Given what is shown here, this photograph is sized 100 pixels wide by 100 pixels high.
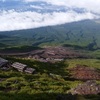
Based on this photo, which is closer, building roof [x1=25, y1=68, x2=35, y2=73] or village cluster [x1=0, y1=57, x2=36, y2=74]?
village cluster [x1=0, y1=57, x2=36, y2=74]

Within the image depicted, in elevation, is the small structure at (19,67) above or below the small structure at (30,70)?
above

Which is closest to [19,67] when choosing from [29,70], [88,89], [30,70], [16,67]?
[16,67]

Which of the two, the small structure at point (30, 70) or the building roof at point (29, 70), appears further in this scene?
the building roof at point (29, 70)

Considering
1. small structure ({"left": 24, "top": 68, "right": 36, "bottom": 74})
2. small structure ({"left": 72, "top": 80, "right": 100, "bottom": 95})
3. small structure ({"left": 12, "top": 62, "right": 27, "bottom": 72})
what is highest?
small structure ({"left": 72, "top": 80, "right": 100, "bottom": 95})

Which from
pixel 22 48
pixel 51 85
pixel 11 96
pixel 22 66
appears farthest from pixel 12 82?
pixel 22 48

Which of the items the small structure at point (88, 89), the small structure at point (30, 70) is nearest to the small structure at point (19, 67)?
the small structure at point (30, 70)

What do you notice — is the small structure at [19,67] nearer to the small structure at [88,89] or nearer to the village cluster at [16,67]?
the village cluster at [16,67]

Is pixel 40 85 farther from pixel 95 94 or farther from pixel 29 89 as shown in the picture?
pixel 95 94

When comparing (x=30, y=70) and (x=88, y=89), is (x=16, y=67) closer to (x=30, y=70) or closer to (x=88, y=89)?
(x=30, y=70)

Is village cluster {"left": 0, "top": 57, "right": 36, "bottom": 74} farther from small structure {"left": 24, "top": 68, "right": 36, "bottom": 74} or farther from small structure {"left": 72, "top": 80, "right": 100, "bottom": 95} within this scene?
small structure {"left": 72, "top": 80, "right": 100, "bottom": 95}

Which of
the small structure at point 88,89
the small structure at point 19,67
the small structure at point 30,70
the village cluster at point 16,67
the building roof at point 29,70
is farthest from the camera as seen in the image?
the small structure at point 19,67

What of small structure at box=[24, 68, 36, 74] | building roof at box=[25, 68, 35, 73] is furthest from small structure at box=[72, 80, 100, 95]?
building roof at box=[25, 68, 35, 73]
